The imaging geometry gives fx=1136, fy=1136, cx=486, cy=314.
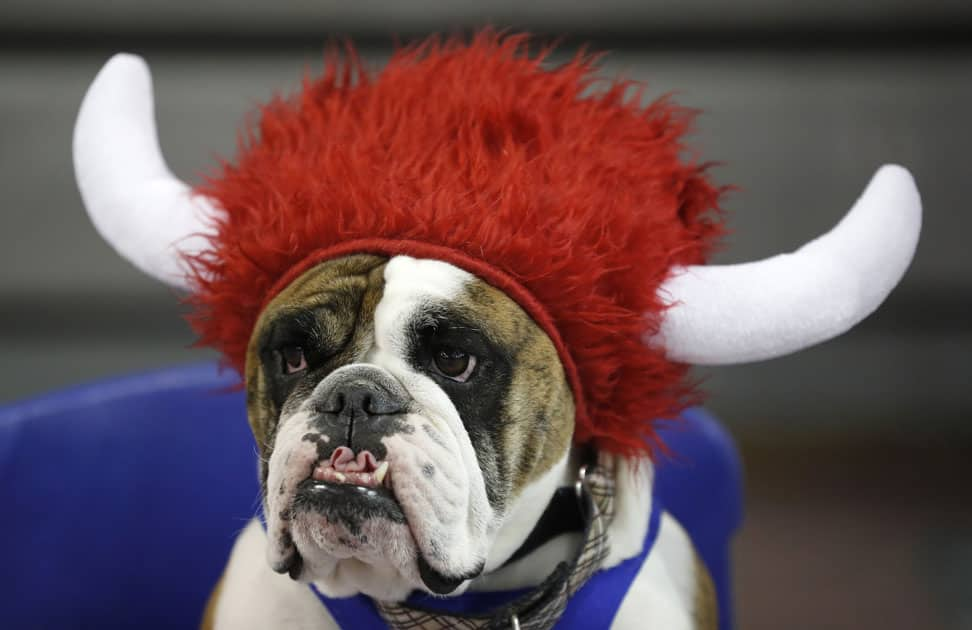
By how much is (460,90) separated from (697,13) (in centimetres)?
133

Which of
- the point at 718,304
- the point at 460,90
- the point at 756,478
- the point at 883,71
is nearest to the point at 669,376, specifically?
the point at 718,304

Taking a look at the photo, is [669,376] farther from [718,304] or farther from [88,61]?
[88,61]

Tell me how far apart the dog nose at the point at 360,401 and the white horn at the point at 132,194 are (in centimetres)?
26

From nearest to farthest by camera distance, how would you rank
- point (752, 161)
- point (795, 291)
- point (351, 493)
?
point (351, 493) → point (795, 291) → point (752, 161)

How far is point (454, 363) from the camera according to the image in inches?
32.5

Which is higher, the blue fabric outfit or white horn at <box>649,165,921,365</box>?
white horn at <box>649,165,921,365</box>

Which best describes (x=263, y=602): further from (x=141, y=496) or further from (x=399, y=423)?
(x=141, y=496)

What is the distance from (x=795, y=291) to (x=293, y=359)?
39cm

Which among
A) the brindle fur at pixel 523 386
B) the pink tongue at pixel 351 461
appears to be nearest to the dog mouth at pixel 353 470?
the pink tongue at pixel 351 461

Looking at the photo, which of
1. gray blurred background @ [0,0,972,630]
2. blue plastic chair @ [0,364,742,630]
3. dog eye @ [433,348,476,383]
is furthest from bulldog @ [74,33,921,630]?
gray blurred background @ [0,0,972,630]

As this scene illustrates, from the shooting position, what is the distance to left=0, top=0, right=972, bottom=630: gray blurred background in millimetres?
2143

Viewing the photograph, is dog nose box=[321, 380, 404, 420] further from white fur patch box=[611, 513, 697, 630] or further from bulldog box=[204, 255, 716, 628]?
white fur patch box=[611, 513, 697, 630]

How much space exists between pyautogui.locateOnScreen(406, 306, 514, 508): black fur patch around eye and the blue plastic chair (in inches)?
21.9

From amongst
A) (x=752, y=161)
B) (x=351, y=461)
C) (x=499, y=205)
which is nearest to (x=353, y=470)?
(x=351, y=461)
